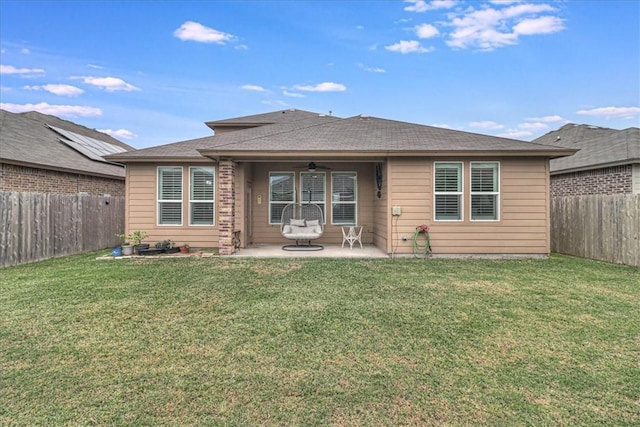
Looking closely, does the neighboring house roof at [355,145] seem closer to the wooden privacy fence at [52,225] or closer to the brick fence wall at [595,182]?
the wooden privacy fence at [52,225]

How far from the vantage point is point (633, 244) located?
22.8 feet

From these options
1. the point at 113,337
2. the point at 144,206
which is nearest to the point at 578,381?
the point at 113,337

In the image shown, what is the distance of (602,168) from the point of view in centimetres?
926

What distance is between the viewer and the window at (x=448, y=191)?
774 centimetres

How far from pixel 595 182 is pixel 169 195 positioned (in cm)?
1168

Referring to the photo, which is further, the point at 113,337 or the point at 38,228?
the point at 38,228

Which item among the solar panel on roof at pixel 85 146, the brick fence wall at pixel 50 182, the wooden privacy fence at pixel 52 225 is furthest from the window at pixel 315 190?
the solar panel on roof at pixel 85 146

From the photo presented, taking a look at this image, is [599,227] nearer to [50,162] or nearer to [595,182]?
[595,182]

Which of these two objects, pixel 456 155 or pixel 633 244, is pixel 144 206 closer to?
pixel 456 155

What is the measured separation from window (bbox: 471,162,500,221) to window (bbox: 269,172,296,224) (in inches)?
186

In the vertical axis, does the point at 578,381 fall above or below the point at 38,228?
below

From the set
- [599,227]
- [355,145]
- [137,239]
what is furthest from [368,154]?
[137,239]

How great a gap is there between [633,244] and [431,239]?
391cm

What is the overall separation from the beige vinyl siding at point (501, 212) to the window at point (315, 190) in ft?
8.33
